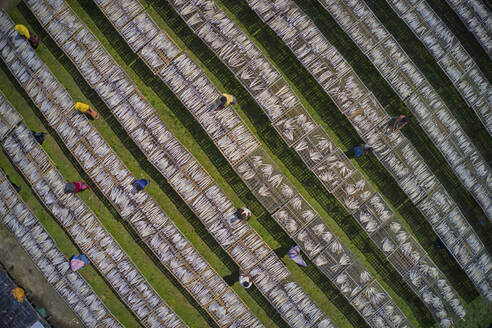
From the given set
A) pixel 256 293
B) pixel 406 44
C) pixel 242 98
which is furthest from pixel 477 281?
pixel 242 98

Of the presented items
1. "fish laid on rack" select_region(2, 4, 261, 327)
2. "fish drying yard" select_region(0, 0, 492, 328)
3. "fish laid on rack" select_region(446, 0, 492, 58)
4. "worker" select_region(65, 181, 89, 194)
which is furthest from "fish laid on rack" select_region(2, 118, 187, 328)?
"fish laid on rack" select_region(446, 0, 492, 58)

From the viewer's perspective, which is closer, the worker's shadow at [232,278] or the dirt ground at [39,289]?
the worker's shadow at [232,278]

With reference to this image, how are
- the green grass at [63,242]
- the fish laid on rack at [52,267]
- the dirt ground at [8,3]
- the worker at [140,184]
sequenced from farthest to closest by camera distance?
1. the dirt ground at [8,3]
2. the green grass at [63,242]
3. the fish laid on rack at [52,267]
4. the worker at [140,184]

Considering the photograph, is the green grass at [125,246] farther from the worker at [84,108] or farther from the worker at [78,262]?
the worker at [84,108]

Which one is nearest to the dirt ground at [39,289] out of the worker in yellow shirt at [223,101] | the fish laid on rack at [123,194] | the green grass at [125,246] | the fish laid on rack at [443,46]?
the green grass at [125,246]

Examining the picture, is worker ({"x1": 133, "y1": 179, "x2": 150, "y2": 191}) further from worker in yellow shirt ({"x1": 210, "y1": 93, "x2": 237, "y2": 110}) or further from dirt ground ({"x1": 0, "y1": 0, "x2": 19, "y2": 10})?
dirt ground ({"x1": 0, "y1": 0, "x2": 19, "y2": 10})
